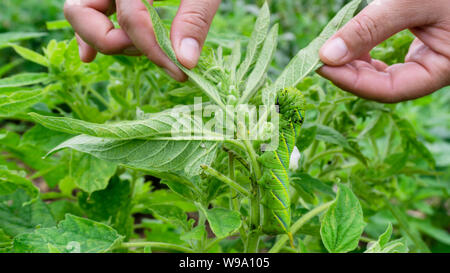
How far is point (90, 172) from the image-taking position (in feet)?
2.93

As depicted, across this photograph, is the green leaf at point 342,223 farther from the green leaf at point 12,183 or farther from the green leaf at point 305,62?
the green leaf at point 12,183

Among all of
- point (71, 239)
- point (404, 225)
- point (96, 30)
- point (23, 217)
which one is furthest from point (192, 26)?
point (404, 225)

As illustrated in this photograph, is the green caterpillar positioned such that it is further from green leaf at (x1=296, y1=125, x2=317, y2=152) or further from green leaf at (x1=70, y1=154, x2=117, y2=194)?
green leaf at (x1=70, y1=154, x2=117, y2=194)

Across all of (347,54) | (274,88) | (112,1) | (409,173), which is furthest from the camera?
(409,173)

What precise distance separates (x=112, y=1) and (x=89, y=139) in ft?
1.68

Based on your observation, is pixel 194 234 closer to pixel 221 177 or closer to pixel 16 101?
pixel 221 177

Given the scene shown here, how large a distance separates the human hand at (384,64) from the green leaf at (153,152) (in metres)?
0.36

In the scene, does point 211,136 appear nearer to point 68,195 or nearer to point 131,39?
point 131,39

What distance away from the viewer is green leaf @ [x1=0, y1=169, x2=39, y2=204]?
74 centimetres

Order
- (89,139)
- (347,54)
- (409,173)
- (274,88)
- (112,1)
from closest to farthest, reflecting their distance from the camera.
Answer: (89,139) → (274,88) → (347,54) → (112,1) → (409,173)

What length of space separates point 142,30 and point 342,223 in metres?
0.54

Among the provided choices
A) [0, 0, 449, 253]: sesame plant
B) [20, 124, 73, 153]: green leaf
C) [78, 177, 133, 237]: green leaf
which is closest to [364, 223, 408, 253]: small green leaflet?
[0, 0, 449, 253]: sesame plant

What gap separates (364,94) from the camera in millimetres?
931
